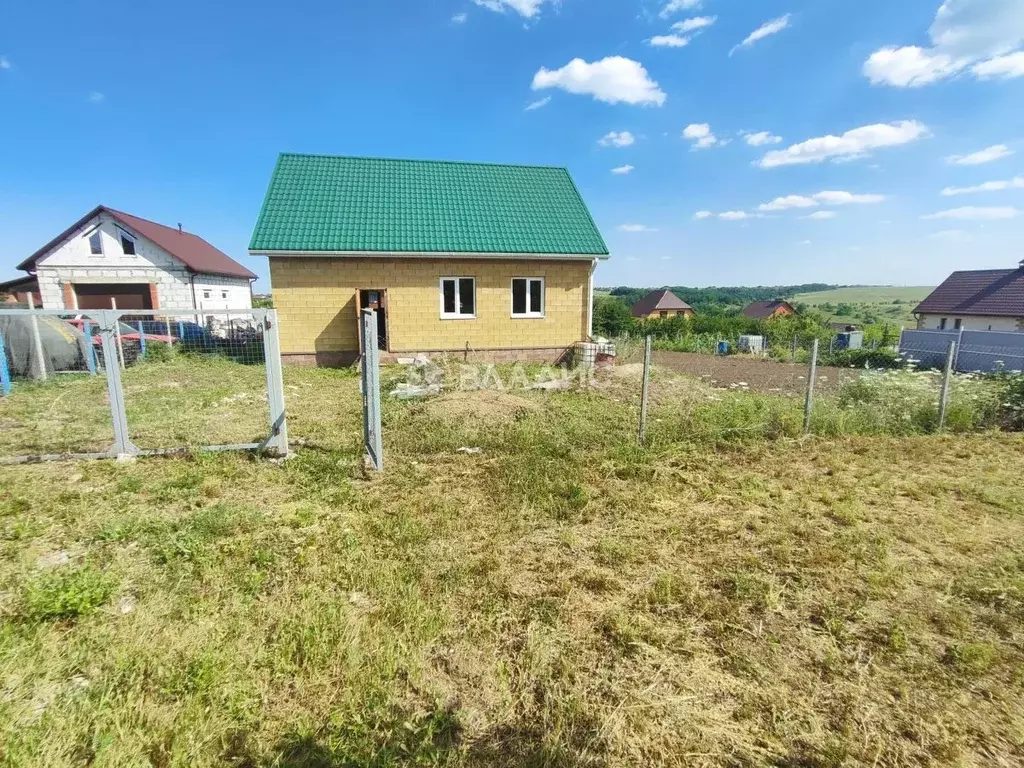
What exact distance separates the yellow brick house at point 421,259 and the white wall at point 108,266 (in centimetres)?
1046

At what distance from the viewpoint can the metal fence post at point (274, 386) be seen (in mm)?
5766

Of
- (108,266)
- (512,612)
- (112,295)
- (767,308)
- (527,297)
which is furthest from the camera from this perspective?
(767,308)

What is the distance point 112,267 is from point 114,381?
67.3 feet

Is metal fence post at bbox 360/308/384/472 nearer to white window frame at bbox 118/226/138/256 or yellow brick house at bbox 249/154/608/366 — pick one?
yellow brick house at bbox 249/154/608/366

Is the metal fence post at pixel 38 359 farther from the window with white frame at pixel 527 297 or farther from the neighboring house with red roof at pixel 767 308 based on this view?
the neighboring house with red roof at pixel 767 308

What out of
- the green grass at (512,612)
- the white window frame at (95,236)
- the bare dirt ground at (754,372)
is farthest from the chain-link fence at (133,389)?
the bare dirt ground at (754,372)

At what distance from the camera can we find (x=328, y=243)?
13.1 metres

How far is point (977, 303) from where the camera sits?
89.5ft

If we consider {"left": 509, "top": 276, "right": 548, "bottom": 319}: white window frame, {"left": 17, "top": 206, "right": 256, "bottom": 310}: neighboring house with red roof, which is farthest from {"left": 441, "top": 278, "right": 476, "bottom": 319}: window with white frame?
{"left": 17, "top": 206, "right": 256, "bottom": 310}: neighboring house with red roof

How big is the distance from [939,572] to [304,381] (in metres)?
11.5

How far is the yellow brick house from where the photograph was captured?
13336 millimetres

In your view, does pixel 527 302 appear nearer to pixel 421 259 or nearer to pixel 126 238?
pixel 421 259

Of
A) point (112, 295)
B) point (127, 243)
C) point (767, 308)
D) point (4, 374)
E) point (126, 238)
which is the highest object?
point (126, 238)

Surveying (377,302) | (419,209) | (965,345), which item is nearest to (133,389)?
(377,302)
